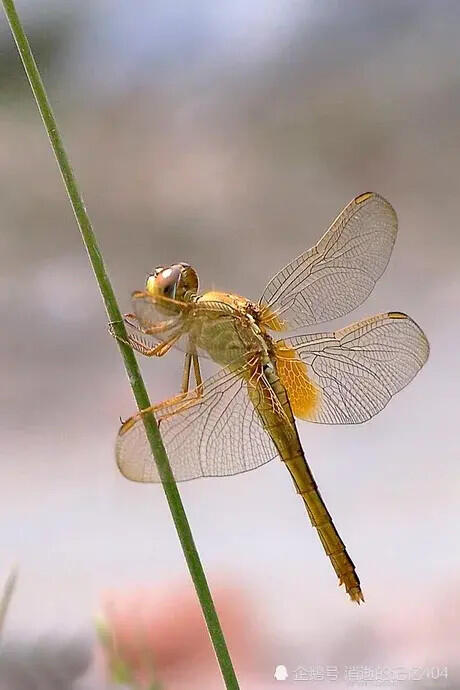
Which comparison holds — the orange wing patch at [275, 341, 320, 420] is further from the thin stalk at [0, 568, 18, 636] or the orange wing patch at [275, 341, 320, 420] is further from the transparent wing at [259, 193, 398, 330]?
the thin stalk at [0, 568, 18, 636]

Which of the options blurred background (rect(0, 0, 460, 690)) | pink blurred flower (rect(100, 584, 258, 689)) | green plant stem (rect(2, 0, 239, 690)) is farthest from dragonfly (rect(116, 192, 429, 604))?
blurred background (rect(0, 0, 460, 690))

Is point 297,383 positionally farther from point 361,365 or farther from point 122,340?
point 122,340

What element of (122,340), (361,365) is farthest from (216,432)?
(122,340)

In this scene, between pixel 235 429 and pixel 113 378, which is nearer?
pixel 235 429

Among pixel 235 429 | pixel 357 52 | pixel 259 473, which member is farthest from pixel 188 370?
pixel 357 52

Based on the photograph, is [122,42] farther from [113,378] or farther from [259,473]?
[259,473]

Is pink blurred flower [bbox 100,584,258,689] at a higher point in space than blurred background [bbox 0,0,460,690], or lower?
lower
